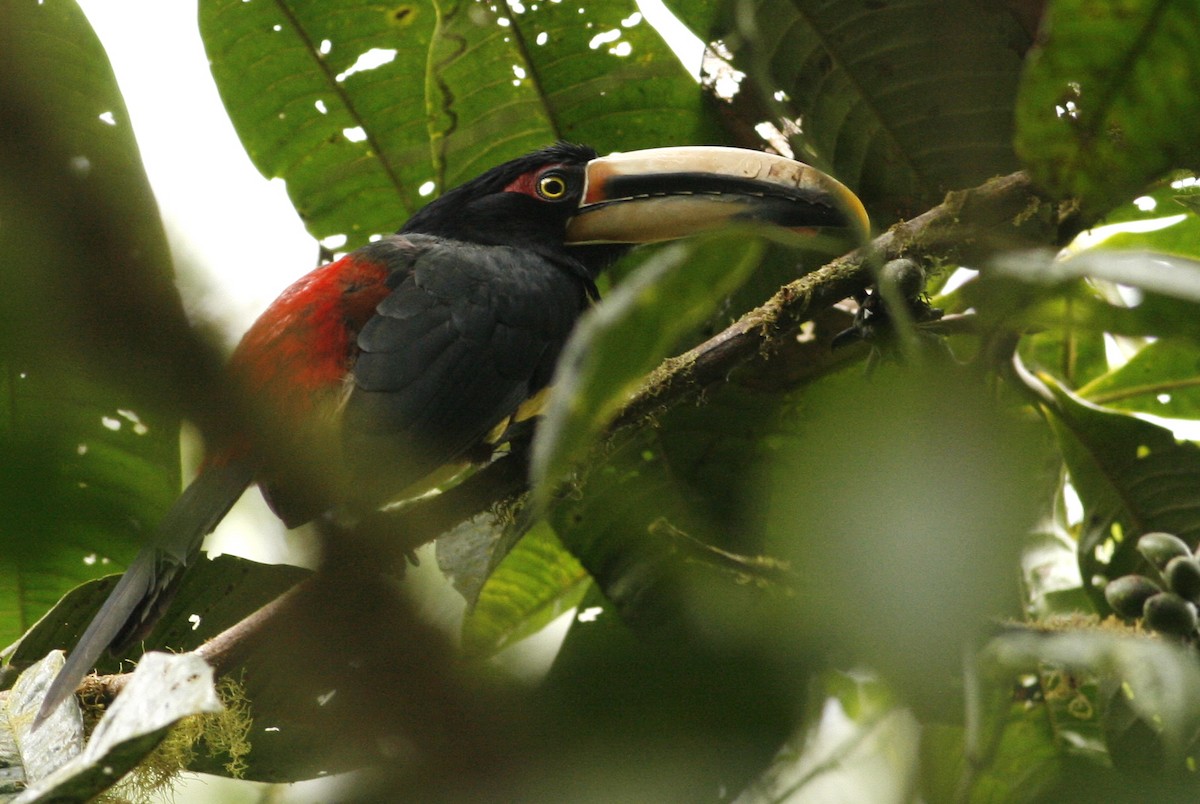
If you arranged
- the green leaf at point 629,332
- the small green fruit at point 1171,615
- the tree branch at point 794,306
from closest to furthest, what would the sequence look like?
the green leaf at point 629,332
the small green fruit at point 1171,615
the tree branch at point 794,306

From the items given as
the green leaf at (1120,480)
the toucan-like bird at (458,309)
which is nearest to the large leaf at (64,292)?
the toucan-like bird at (458,309)

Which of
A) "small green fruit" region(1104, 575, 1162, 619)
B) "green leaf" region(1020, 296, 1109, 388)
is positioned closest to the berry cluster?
"small green fruit" region(1104, 575, 1162, 619)

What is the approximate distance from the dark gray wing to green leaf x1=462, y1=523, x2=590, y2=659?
0.91 ft

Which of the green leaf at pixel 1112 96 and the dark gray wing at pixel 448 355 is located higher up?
the green leaf at pixel 1112 96

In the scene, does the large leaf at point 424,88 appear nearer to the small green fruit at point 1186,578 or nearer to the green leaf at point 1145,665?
the small green fruit at point 1186,578

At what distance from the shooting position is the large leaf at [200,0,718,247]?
2.62 meters

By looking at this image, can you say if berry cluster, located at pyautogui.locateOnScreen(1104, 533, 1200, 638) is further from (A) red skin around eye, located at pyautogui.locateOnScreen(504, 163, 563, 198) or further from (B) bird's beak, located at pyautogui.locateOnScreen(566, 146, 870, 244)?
(A) red skin around eye, located at pyautogui.locateOnScreen(504, 163, 563, 198)

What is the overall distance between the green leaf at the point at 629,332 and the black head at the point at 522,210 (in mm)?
2207

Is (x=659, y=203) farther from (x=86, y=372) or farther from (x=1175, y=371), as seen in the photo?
(x=86, y=372)

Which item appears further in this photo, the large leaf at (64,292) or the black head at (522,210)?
the black head at (522,210)

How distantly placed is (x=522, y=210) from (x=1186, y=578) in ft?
6.82

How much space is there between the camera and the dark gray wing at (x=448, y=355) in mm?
2426

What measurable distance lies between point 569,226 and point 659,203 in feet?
1.23

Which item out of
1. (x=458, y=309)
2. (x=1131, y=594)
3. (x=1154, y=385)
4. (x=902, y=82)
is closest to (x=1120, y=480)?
(x=1154, y=385)
